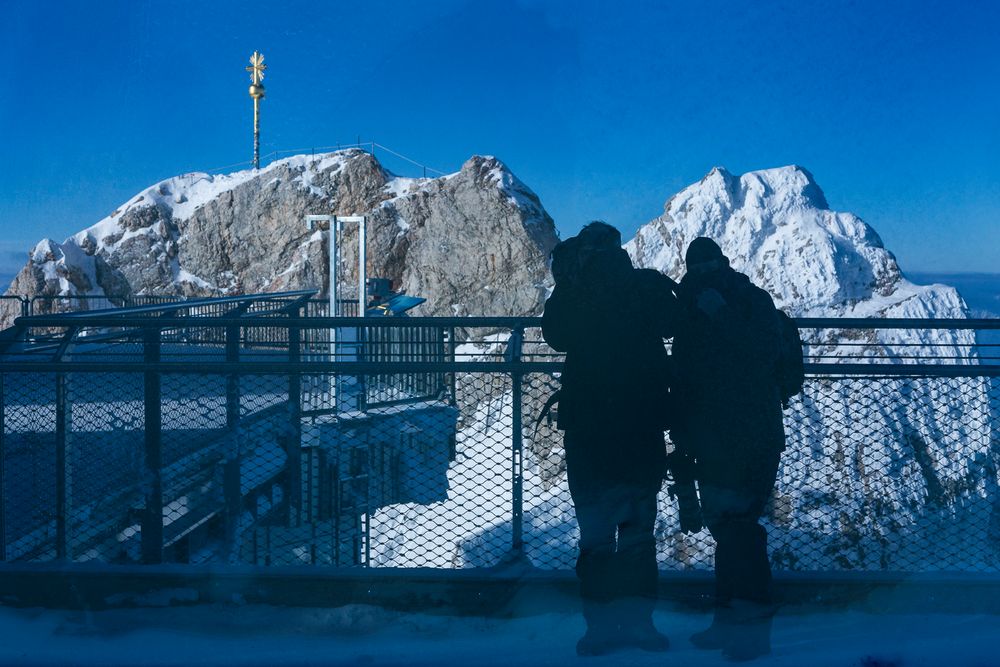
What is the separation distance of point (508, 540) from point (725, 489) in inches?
50.6

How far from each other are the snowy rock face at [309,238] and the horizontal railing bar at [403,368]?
2873 centimetres

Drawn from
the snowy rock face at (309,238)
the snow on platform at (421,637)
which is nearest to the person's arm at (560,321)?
the snow on platform at (421,637)

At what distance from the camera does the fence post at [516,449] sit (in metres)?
3.96

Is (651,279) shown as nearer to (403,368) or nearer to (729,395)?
(729,395)

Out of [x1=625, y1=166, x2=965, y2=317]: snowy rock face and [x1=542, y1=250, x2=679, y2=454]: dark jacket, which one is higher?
[x1=625, y1=166, x2=965, y2=317]: snowy rock face

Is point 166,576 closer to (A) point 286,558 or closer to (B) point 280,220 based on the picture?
(A) point 286,558

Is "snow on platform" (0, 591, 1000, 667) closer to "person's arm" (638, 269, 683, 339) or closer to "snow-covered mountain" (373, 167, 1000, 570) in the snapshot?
"snow-covered mountain" (373, 167, 1000, 570)

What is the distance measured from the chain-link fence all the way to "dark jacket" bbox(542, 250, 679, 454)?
515mm

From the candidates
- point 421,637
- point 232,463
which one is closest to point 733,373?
point 421,637

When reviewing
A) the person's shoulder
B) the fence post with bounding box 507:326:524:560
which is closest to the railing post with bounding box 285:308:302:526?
the fence post with bounding box 507:326:524:560

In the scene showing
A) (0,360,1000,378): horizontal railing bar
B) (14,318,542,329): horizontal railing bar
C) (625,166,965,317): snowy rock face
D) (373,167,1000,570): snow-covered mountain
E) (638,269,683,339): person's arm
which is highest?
(625,166,965,317): snowy rock face

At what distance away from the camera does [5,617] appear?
12.4 feet

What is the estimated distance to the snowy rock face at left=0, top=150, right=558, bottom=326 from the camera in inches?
1391

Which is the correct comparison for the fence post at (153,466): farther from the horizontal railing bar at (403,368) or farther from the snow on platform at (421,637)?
the snow on platform at (421,637)
